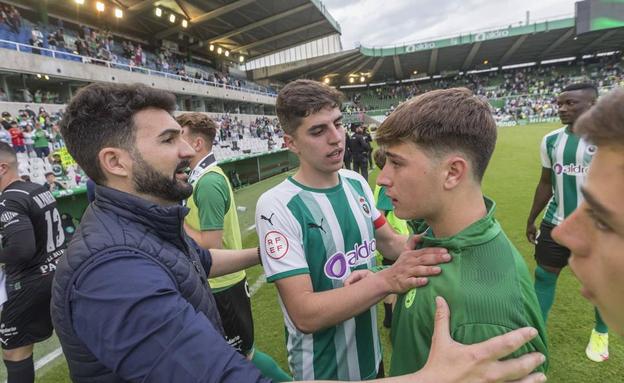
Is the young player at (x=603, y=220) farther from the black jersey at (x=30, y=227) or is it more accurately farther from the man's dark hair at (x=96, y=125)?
the black jersey at (x=30, y=227)

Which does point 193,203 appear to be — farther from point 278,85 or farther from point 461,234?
point 278,85

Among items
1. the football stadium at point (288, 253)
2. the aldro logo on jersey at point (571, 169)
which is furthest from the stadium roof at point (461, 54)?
the aldro logo on jersey at point (571, 169)

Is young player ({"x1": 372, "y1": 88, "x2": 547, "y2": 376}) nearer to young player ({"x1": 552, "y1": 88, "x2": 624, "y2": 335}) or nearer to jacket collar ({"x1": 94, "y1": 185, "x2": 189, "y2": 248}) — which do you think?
young player ({"x1": 552, "y1": 88, "x2": 624, "y2": 335})

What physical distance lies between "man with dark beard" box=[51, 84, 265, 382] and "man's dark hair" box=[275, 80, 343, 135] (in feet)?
2.12

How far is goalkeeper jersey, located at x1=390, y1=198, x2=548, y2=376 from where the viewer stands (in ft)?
3.61

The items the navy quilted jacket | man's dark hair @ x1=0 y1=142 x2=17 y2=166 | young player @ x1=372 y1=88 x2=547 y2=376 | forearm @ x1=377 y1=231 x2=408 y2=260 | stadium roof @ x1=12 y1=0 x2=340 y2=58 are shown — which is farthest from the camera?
stadium roof @ x1=12 y1=0 x2=340 y2=58

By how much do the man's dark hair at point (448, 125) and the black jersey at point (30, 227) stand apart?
314 cm

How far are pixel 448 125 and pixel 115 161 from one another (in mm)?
1408

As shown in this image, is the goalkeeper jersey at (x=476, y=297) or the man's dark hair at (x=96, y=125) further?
the man's dark hair at (x=96, y=125)

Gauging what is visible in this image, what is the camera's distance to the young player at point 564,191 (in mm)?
3170

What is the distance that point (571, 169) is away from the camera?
3.38 metres

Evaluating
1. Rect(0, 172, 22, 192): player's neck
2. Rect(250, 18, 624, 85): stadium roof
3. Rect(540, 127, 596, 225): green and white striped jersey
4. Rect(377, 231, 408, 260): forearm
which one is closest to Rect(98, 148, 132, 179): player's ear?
Rect(377, 231, 408, 260): forearm

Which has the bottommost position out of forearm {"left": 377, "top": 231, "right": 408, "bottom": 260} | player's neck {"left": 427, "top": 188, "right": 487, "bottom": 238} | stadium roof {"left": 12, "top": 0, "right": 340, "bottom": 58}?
forearm {"left": 377, "top": 231, "right": 408, "bottom": 260}

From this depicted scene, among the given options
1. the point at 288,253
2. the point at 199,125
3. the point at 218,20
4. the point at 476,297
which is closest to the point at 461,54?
the point at 218,20
